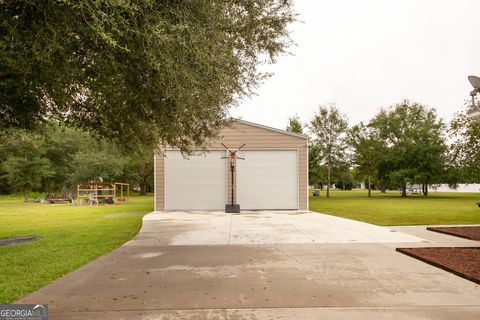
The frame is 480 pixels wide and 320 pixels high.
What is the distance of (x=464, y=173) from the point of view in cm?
3100

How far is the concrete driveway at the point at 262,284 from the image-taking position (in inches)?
138

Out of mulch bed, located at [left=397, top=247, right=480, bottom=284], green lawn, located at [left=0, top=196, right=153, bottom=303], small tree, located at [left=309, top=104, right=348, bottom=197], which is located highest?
small tree, located at [left=309, top=104, right=348, bottom=197]

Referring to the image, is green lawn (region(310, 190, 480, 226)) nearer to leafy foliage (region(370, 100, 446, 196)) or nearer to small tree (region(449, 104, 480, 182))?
small tree (region(449, 104, 480, 182))

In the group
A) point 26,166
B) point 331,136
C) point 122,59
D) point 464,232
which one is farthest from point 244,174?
point 26,166

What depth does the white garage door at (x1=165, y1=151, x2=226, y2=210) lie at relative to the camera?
17297 mm

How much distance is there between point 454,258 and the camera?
229 inches

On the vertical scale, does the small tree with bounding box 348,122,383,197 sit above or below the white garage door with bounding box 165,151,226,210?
above

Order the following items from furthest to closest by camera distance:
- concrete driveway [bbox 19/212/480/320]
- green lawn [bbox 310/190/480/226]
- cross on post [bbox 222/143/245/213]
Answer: cross on post [bbox 222/143/245/213], green lawn [bbox 310/190/480/226], concrete driveway [bbox 19/212/480/320]

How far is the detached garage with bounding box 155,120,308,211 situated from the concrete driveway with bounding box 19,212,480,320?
967 cm

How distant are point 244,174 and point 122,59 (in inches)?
535

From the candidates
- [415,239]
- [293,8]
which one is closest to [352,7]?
[293,8]

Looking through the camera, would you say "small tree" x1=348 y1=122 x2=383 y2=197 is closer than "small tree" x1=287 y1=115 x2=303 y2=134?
Yes

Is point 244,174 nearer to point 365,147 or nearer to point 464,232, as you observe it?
point 464,232

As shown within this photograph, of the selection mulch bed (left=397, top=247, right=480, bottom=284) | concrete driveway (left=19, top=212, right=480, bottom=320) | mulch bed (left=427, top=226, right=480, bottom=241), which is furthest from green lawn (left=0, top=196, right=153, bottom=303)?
mulch bed (left=427, top=226, right=480, bottom=241)
